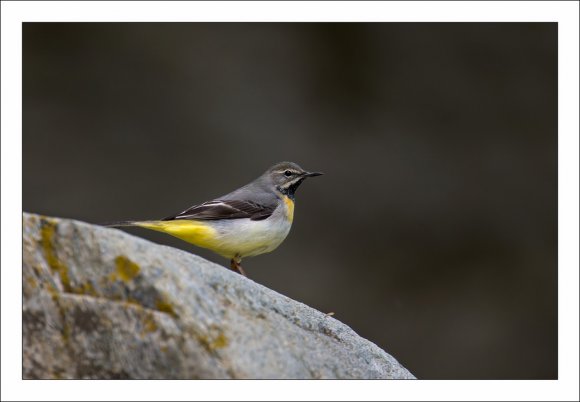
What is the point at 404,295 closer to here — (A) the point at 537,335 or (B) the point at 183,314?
(A) the point at 537,335

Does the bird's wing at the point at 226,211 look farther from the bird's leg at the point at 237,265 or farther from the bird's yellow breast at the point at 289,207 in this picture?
the bird's leg at the point at 237,265

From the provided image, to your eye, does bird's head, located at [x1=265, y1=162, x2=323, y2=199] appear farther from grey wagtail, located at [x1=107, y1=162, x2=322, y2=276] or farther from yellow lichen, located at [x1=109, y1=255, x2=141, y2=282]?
yellow lichen, located at [x1=109, y1=255, x2=141, y2=282]

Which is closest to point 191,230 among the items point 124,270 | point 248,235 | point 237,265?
point 248,235

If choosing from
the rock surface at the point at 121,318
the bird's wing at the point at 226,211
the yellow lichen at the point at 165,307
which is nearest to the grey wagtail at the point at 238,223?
the bird's wing at the point at 226,211

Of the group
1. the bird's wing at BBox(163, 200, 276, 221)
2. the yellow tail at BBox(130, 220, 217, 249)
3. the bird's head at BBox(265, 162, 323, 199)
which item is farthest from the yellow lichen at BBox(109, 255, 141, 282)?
the bird's head at BBox(265, 162, 323, 199)

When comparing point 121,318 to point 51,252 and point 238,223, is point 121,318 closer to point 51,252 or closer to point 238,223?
point 51,252

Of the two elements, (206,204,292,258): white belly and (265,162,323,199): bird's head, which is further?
(265,162,323,199): bird's head
